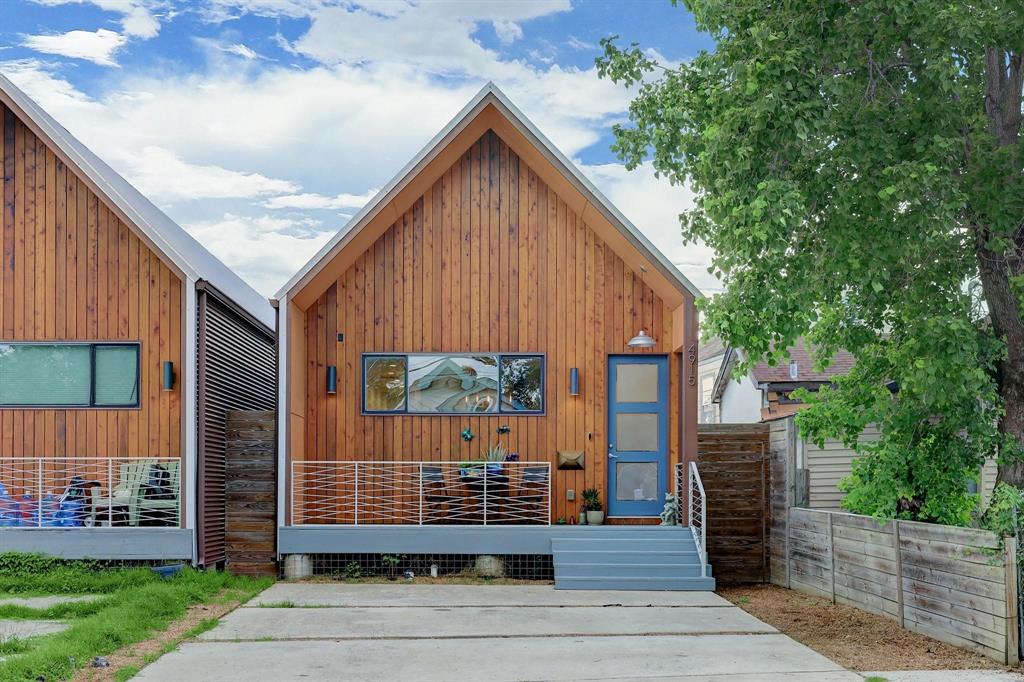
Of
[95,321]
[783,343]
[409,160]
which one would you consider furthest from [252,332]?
[783,343]

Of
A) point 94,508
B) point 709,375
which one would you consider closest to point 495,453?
point 94,508

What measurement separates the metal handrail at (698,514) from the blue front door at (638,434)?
0.57 meters

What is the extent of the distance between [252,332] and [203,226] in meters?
4.15

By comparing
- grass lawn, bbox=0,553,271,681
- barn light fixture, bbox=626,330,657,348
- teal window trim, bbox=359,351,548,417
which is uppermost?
barn light fixture, bbox=626,330,657,348

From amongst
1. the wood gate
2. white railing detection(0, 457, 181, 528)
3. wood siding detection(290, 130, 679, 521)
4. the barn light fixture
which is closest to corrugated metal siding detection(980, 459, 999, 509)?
wood siding detection(290, 130, 679, 521)

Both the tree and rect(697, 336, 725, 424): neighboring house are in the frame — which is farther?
rect(697, 336, 725, 424): neighboring house

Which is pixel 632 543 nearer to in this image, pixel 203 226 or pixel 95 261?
pixel 95 261

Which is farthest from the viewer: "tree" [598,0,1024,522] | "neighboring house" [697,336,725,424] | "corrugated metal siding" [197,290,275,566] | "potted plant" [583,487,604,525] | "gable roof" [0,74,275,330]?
"neighboring house" [697,336,725,424]

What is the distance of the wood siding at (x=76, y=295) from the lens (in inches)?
529

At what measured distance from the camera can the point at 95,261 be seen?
13.6 meters

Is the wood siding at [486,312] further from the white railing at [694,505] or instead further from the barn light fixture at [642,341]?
the white railing at [694,505]

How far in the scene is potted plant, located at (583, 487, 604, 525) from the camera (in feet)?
45.5

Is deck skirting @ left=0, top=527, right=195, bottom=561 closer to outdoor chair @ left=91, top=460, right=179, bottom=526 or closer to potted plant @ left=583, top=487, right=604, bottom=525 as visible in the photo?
outdoor chair @ left=91, top=460, right=179, bottom=526

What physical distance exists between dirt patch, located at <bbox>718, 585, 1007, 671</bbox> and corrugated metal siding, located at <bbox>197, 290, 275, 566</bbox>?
20.4 feet
